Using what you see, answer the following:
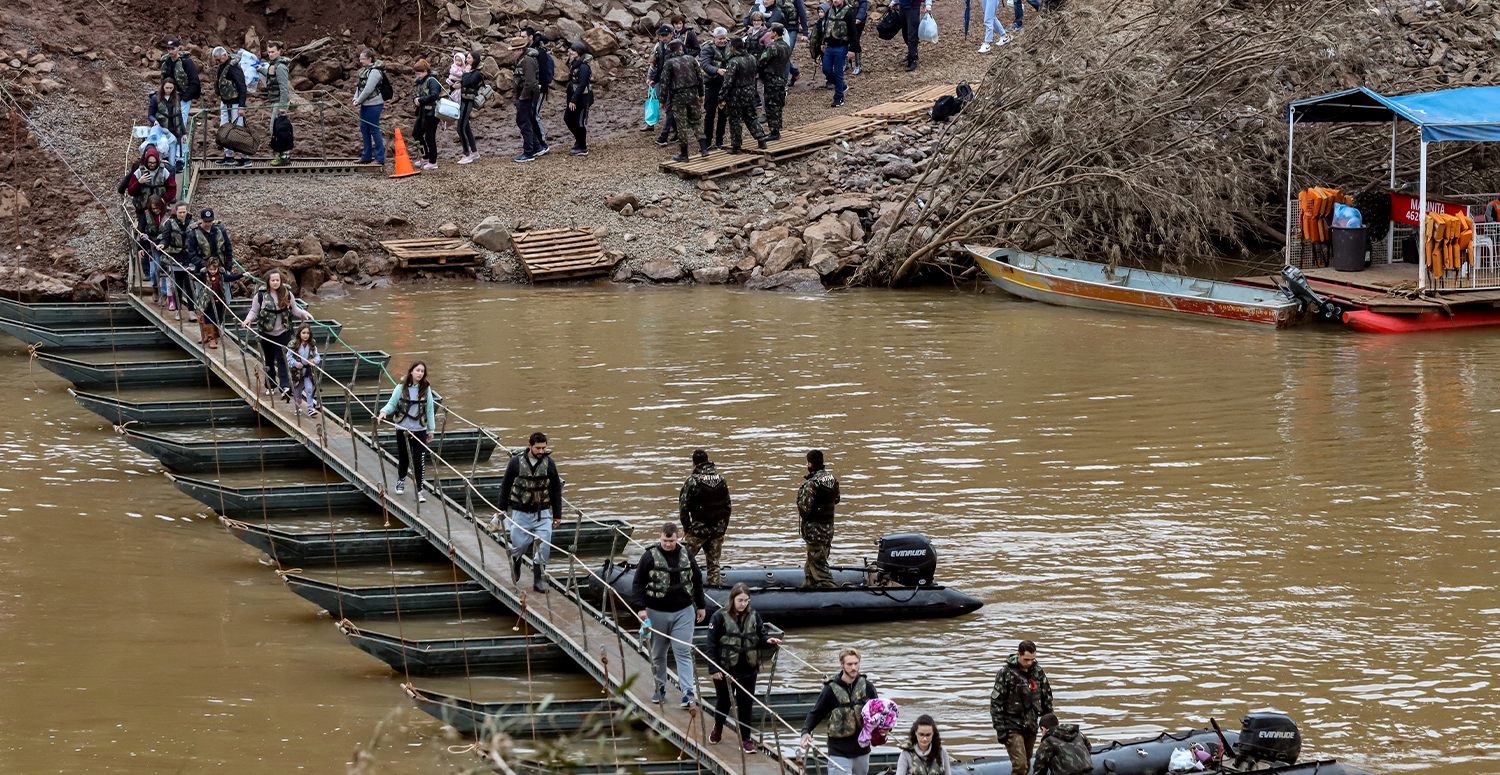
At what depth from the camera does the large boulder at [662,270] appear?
28.7 metres

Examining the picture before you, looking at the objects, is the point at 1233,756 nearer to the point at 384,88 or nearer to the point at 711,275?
the point at 711,275

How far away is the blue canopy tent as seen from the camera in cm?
2464

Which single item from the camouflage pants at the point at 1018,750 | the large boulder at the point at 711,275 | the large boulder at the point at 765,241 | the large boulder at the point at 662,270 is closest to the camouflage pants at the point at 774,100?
the large boulder at the point at 765,241

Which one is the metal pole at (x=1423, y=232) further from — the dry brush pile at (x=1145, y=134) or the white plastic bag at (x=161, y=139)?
the white plastic bag at (x=161, y=139)

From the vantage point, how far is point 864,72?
34531 mm

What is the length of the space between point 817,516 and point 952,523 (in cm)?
271

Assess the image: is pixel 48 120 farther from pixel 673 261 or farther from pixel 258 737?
pixel 258 737

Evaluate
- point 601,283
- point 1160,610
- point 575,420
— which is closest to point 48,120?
point 601,283

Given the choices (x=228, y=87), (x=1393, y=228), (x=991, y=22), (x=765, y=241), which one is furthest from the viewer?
(x=991, y=22)

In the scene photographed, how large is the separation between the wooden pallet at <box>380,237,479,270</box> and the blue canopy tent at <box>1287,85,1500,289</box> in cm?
1422

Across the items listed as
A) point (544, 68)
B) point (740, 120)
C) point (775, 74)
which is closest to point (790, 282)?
point (740, 120)

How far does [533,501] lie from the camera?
1354 cm

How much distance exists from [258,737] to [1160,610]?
7.52m

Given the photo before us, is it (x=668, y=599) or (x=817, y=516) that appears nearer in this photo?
(x=668, y=599)
